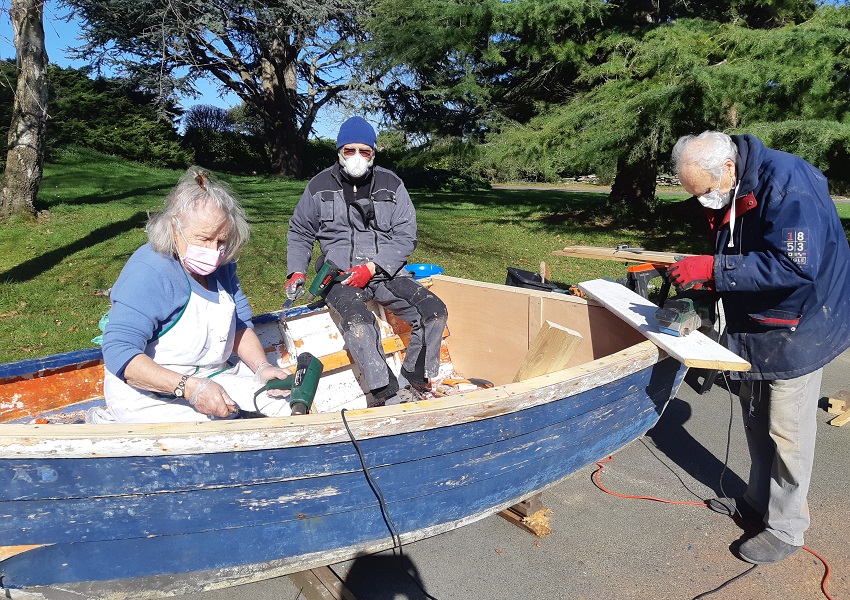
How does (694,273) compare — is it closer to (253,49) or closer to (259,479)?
(259,479)

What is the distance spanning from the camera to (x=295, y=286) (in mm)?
3990

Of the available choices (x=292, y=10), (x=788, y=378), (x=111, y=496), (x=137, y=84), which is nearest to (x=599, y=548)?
(x=788, y=378)

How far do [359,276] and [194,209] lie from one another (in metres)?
1.56

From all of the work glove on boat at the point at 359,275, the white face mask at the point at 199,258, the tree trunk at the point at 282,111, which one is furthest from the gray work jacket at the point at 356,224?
the tree trunk at the point at 282,111

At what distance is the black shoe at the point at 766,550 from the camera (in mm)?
2957

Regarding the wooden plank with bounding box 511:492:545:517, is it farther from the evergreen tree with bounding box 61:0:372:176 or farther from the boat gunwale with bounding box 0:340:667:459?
the evergreen tree with bounding box 61:0:372:176

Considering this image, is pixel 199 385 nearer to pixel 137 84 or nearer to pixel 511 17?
pixel 511 17

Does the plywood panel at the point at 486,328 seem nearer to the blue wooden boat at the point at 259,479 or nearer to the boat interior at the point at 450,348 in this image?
the boat interior at the point at 450,348

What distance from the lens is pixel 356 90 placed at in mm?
20672

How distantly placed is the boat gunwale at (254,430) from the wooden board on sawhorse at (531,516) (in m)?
0.88

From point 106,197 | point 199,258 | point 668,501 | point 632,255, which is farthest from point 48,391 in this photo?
point 106,197

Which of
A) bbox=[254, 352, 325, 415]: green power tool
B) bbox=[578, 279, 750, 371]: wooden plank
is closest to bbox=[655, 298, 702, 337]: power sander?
bbox=[578, 279, 750, 371]: wooden plank

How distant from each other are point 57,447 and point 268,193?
47.2 feet

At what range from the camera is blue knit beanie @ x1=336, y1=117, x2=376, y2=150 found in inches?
155
